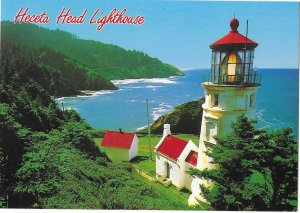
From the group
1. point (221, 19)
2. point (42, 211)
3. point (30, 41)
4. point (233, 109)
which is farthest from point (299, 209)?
point (30, 41)

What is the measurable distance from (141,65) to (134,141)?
351 cm

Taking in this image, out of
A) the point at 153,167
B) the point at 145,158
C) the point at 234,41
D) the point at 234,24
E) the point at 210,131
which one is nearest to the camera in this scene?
the point at 234,41

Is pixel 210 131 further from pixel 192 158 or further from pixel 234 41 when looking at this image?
pixel 234 41

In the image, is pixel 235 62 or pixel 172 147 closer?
pixel 235 62

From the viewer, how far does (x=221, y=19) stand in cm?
739

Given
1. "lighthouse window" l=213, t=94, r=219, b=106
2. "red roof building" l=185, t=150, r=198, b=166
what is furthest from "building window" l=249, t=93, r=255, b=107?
"red roof building" l=185, t=150, r=198, b=166

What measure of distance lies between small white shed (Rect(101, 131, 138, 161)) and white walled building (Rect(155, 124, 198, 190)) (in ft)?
6.26

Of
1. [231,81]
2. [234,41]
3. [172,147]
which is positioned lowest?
[172,147]

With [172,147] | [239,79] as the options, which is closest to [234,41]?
[239,79]

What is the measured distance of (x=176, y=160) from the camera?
9805 mm

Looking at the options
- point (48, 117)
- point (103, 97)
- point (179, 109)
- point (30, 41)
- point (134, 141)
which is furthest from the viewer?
point (179, 109)

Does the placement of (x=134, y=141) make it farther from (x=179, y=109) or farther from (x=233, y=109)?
(x=233, y=109)

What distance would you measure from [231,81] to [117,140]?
255 inches

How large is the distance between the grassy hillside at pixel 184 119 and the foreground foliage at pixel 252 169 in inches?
383
